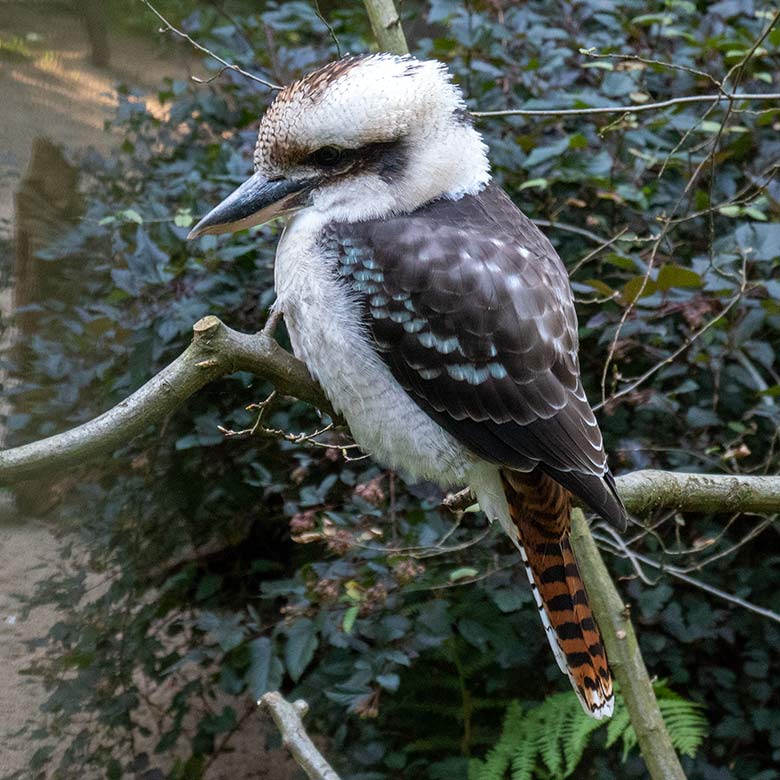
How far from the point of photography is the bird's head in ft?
5.61

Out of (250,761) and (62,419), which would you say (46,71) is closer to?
(62,419)

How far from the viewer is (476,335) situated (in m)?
1.72

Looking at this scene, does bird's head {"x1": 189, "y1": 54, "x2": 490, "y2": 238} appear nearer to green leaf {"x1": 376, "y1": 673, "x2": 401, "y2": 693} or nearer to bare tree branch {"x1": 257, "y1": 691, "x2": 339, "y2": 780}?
bare tree branch {"x1": 257, "y1": 691, "x2": 339, "y2": 780}

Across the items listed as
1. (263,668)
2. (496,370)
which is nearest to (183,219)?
(496,370)

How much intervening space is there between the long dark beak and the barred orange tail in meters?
0.59

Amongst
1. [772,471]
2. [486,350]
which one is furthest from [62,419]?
[772,471]

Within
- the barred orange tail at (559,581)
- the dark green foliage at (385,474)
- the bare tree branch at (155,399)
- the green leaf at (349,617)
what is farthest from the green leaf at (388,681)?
the bare tree branch at (155,399)

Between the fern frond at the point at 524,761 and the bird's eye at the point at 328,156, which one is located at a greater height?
the bird's eye at the point at 328,156

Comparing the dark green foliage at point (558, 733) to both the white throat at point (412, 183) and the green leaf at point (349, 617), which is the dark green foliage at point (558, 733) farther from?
the white throat at point (412, 183)

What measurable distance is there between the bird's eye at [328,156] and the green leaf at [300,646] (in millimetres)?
1041

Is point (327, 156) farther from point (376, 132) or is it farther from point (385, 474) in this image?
point (385, 474)

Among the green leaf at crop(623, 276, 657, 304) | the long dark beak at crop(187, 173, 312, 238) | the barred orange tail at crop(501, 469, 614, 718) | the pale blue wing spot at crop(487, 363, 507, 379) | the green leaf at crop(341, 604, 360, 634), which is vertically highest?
the long dark beak at crop(187, 173, 312, 238)

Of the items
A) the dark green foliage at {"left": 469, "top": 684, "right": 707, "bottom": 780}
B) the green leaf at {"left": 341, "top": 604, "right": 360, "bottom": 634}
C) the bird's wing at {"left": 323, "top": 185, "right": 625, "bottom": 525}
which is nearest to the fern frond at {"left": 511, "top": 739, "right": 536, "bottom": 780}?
the dark green foliage at {"left": 469, "top": 684, "right": 707, "bottom": 780}

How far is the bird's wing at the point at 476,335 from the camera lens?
67.7 inches
